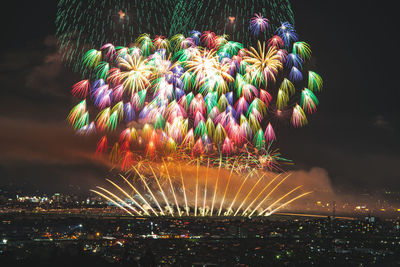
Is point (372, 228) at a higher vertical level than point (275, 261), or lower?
higher

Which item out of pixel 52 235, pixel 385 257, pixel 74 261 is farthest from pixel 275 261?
pixel 52 235

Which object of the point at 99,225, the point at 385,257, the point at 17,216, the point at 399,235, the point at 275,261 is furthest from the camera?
the point at 399,235

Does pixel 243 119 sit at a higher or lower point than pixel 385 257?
higher

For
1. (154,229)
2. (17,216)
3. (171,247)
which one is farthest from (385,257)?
(17,216)

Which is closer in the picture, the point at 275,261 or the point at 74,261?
the point at 74,261

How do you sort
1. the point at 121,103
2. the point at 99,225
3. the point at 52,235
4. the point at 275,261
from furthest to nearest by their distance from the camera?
the point at 99,225 → the point at 52,235 → the point at 275,261 → the point at 121,103

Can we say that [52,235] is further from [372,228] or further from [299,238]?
[372,228]

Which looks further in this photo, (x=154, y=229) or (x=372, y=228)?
(x=372, y=228)

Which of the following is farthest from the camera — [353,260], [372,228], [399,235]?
[372,228]

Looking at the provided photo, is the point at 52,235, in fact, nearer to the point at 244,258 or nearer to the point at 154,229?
the point at 154,229
